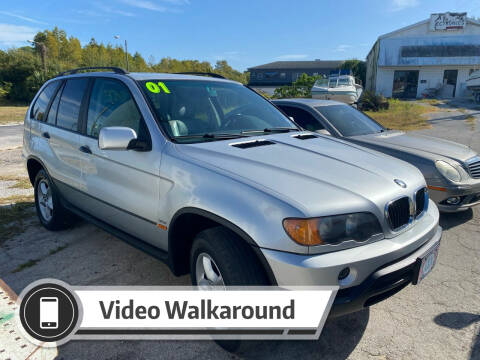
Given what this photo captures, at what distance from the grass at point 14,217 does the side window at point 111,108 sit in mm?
2008

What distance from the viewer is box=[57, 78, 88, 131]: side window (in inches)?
137

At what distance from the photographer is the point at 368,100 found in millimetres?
21891

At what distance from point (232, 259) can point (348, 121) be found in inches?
154

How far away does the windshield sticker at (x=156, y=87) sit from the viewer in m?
2.89

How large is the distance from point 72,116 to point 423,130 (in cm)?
1347

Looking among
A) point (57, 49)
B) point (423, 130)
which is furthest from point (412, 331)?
point (57, 49)

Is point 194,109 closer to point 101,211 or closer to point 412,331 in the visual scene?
point 101,211

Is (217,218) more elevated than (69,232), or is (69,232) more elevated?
(217,218)

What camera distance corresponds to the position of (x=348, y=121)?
5.24m

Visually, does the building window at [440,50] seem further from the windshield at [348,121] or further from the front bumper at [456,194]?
the front bumper at [456,194]

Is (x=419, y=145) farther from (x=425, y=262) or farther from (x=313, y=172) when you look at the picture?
(x=313, y=172)

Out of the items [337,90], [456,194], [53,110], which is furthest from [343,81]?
[53,110]

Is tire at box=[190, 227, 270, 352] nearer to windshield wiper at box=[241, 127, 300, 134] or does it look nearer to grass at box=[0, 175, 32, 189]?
windshield wiper at box=[241, 127, 300, 134]

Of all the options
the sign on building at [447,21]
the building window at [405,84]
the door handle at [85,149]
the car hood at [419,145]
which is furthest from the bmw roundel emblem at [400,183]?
the sign on building at [447,21]
